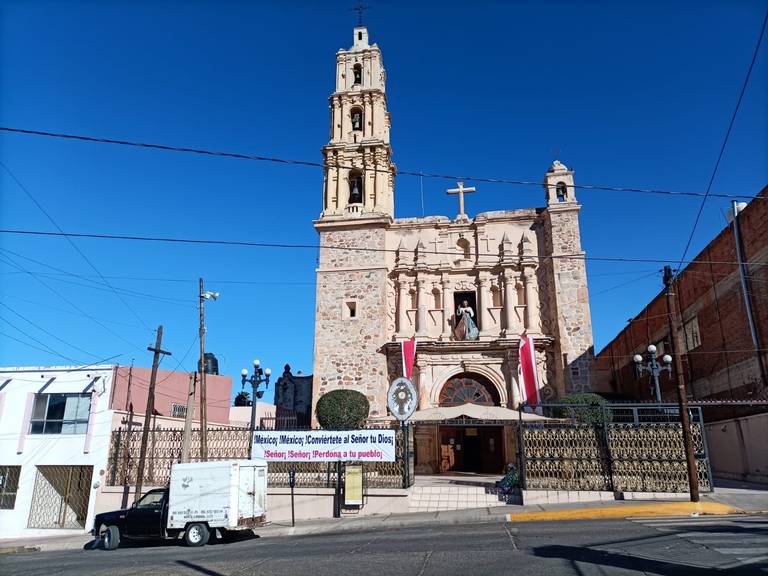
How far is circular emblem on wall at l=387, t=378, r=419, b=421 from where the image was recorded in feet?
55.8

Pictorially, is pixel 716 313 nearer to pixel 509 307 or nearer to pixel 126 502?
pixel 509 307

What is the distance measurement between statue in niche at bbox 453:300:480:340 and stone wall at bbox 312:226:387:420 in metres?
3.36

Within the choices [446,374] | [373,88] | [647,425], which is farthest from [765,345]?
[373,88]

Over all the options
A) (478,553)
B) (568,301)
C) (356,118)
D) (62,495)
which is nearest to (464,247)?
(568,301)

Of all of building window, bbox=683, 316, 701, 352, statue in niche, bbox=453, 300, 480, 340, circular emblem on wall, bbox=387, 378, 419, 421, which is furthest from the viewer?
statue in niche, bbox=453, 300, 480, 340

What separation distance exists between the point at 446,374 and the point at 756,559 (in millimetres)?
17155

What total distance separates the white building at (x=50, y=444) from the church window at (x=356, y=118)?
16852mm

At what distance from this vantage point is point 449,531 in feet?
38.4

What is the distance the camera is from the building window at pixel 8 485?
2048 centimetres

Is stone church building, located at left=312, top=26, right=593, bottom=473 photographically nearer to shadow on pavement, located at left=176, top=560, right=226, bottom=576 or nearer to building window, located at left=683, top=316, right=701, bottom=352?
building window, located at left=683, top=316, right=701, bottom=352

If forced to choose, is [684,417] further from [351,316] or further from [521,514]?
[351,316]

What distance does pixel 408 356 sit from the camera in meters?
24.1

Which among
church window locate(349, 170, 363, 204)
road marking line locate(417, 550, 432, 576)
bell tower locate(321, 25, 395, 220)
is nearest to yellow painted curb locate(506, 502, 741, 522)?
road marking line locate(417, 550, 432, 576)

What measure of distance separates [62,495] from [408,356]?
1437cm
